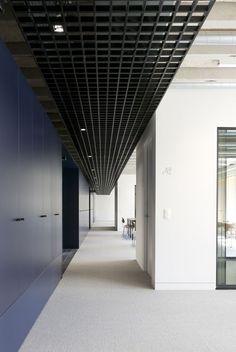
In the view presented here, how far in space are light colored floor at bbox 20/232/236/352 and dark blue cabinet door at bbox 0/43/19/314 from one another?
0.88 metres

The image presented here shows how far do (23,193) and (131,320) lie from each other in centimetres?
209

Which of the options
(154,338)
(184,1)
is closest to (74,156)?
(154,338)

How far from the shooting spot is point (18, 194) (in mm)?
4035

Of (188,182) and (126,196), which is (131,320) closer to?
(188,182)

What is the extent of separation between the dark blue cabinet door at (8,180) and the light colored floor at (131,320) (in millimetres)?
881

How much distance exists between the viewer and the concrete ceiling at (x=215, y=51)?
3.96 m

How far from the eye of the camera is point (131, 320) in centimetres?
497

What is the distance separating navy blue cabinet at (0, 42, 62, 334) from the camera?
350cm

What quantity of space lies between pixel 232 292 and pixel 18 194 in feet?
13.4

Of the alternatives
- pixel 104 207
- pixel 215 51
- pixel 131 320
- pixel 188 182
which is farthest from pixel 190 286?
pixel 104 207

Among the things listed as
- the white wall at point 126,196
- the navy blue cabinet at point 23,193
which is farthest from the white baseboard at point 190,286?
the white wall at point 126,196

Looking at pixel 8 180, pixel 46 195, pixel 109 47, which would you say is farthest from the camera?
pixel 46 195

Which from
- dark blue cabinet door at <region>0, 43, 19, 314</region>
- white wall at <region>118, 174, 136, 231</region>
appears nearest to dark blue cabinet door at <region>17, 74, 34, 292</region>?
dark blue cabinet door at <region>0, 43, 19, 314</region>

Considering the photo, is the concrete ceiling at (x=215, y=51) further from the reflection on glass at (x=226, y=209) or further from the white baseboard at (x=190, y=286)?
the white baseboard at (x=190, y=286)
